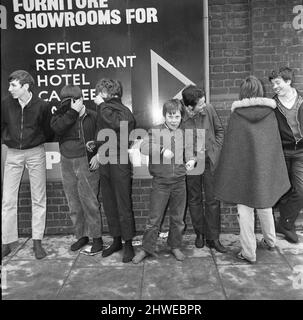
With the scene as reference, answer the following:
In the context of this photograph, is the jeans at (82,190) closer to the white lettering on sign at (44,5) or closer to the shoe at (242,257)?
the shoe at (242,257)

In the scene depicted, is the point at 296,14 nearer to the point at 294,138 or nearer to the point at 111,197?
the point at 294,138

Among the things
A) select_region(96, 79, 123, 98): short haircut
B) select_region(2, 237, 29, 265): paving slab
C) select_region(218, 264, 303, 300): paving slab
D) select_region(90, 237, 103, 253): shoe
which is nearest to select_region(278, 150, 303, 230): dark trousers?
select_region(218, 264, 303, 300): paving slab

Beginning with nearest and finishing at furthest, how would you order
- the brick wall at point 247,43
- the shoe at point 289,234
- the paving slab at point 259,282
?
the paving slab at point 259,282 < the shoe at point 289,234 < the brick wall at point 247,43

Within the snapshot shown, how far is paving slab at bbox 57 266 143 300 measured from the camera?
3619 millimetres

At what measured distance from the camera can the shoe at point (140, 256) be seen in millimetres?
4287

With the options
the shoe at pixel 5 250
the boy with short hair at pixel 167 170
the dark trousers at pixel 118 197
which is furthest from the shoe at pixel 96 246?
the shoe at pixel 5 250

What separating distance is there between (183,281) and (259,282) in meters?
0.72

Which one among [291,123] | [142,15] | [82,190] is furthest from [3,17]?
[291,123]

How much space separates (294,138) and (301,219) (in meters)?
1.25

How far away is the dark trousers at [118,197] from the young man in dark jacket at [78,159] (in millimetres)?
204

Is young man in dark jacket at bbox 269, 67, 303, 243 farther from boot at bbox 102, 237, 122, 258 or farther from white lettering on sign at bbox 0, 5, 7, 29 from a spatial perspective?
white lettering on sign at bbox 0, 5, 7, 29

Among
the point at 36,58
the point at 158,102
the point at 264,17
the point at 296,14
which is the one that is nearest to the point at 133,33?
the point at 158,102

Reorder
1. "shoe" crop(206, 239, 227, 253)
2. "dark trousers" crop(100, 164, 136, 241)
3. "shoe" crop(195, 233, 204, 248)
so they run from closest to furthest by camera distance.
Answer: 1. "dark trousers" crop(100, 164, 136, 241)
2. "shoe" crop(206, 239, 227, 253)
3. "shoe" crop(195, 233, 204, 248)

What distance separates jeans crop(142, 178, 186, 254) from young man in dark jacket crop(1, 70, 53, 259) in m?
1.24
